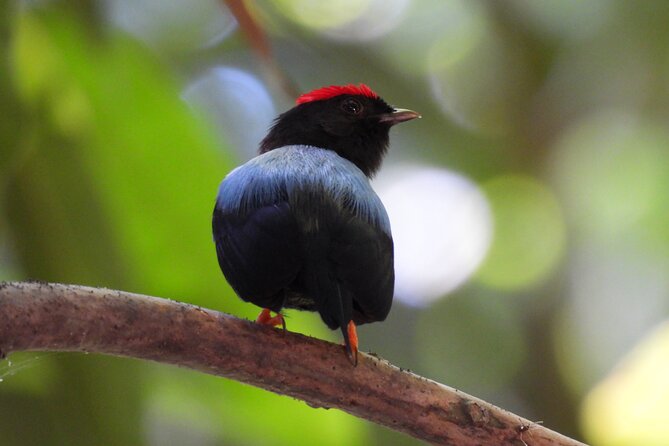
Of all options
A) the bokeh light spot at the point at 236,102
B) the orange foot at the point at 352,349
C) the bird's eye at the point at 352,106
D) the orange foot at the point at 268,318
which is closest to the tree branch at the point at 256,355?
the orange foot at the point at 352,349

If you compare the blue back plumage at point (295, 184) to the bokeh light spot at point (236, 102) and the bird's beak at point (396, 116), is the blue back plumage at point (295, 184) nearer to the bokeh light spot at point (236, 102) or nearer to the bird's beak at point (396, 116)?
the bird's beak at point (396, 116)

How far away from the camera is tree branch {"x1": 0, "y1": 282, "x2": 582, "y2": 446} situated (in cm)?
229

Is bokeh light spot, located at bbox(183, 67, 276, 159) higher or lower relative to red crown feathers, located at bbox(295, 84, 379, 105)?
higher

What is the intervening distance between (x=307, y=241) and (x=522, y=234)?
4.56m

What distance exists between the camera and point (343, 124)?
3789mm

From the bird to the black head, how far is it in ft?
1.78

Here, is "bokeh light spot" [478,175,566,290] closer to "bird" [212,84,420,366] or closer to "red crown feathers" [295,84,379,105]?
"red crown feathers" [295,84,379,105]

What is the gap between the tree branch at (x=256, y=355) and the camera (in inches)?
90.1

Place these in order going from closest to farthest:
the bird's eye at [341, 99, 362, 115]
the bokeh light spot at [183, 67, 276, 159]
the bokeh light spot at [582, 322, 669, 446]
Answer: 1. the bird's eye at [341, 99, 362, 115]
2. the bokeh light spot at [582, 322, 669, 446]
3. the bokeh light spot at [183, 67, 276, 159]

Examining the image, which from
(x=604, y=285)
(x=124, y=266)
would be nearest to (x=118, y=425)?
(x=124, y=266)

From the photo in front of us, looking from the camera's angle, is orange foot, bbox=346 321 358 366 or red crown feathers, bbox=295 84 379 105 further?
red crown feathers, bbox=295 84 379 105

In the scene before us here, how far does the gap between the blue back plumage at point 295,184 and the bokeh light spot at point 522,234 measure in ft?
12.6

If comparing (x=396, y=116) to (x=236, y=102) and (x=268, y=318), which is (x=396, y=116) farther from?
(x=236, y=102)

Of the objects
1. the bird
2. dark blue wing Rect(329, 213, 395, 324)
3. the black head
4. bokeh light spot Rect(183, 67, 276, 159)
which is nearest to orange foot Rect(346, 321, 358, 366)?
the bird
